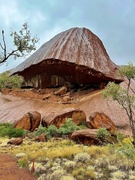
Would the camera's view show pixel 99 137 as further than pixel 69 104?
No

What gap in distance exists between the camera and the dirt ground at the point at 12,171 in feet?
24.4

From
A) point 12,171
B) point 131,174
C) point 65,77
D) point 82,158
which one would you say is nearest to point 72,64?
point 65,77

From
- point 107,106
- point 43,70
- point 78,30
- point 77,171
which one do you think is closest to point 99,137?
point 77,171

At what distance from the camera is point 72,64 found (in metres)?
25.6

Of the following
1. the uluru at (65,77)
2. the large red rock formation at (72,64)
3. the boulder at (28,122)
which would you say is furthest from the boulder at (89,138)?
the large red rock formation at (72,64)

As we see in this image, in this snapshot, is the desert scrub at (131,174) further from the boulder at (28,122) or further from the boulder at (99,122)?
the boulder at (28,122)

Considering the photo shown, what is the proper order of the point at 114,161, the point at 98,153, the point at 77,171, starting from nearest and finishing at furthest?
1. the point at 77,171
2. the point at 114,161
3. the point at 98,153

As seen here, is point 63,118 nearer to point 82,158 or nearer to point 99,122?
point 99,122

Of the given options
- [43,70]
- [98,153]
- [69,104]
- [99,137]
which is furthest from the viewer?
[43,70]

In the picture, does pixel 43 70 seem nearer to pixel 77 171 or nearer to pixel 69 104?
pixel 69 104

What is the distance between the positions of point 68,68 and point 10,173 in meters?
19.2

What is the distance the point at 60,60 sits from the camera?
25547mm

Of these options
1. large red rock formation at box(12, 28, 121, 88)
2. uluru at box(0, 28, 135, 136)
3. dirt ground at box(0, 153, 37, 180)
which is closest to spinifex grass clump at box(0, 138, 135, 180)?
dirt ground at box(0, 153, 37, 180)

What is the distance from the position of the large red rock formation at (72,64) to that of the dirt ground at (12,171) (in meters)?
17.0
